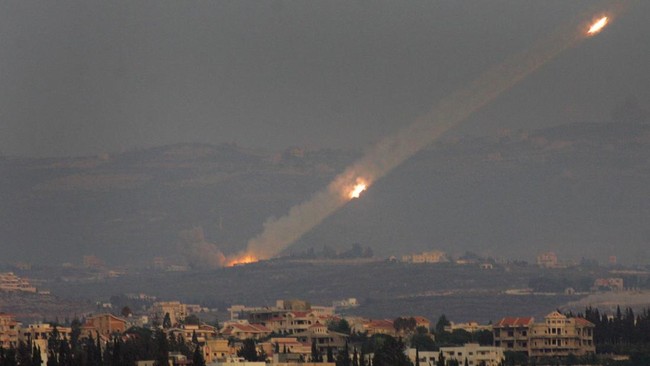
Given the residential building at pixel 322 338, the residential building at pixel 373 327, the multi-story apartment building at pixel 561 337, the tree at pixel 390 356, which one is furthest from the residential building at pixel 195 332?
the tree at pixel 390 356

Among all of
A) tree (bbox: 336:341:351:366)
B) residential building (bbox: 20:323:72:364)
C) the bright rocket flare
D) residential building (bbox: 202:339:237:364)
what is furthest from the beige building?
tree (bbox: 336:341:351:366)

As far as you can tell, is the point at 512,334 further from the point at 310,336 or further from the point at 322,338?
the point at 310,336

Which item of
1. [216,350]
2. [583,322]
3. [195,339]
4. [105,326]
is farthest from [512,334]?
[105,326]

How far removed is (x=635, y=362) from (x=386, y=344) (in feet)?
42.3

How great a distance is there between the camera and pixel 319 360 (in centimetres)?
11912

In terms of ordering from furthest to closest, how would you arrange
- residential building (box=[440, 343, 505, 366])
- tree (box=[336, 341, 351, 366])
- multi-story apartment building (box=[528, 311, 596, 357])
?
multi-story apartment building (box=[528, 311, 596, 357])
residential building (box=[440, 343, 505, 366])
tree (box=[336, 341, 351, 366])

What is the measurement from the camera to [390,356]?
4466 inches

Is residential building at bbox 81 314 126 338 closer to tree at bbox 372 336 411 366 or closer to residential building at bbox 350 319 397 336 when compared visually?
residential building at bbox 350 319 397 336

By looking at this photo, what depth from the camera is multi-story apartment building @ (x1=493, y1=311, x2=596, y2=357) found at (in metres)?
137

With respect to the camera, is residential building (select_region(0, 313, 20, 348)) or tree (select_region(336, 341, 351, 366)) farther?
residential building (select_region(0, 313, 20, 348))

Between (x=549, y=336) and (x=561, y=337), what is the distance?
135 cm

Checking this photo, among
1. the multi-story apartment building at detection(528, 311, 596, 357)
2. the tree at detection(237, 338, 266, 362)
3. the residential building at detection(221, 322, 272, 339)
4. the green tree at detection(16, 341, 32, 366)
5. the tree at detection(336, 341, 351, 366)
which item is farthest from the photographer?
the residential building at detection(221, 322, 272, 339)

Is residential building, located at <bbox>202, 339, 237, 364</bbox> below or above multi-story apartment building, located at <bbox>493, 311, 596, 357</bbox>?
below

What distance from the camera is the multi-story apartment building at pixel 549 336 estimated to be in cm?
13738
